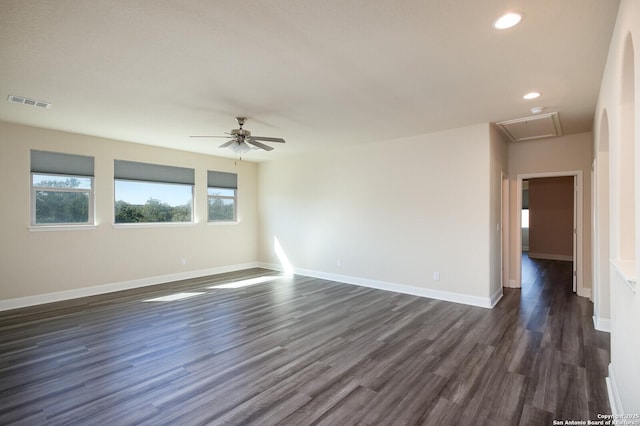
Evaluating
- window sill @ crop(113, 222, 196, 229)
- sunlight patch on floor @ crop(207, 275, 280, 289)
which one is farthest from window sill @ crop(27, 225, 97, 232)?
sunlight patch on floor @ crop(207, 275, 280, 289)

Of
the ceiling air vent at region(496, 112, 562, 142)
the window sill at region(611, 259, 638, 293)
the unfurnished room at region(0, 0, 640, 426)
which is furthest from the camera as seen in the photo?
the ceiling air vent at region(496, 112, 562, 142)

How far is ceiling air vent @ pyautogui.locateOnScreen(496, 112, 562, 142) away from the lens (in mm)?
4275

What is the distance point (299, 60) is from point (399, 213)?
351 cm

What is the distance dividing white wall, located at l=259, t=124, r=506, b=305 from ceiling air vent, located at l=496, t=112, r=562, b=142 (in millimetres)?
434

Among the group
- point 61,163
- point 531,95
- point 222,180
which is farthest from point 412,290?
point 61,163

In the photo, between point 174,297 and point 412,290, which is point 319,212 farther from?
point 174,297

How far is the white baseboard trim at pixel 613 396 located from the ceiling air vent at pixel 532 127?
3.18 m

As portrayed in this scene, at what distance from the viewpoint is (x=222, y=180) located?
744 cm

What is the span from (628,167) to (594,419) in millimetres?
1715

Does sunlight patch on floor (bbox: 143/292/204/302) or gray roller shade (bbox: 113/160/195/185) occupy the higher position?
gray roller shade (bbox: 113/160/195/185)

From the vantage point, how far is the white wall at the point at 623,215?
1.53 meters

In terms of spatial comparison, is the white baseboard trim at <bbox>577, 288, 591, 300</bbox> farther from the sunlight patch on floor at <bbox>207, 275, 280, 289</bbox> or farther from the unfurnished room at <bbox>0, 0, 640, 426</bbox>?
the sunlight patch on floor at <bbox>207, 275, 280, 289</bbox>

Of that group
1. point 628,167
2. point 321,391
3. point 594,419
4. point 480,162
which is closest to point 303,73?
point 628,167

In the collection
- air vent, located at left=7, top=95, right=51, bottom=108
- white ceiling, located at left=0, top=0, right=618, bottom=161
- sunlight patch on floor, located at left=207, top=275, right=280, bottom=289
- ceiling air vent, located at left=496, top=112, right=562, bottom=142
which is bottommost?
sunlight patch on floor, located at left=207, top=275, right=280, bottom=289
